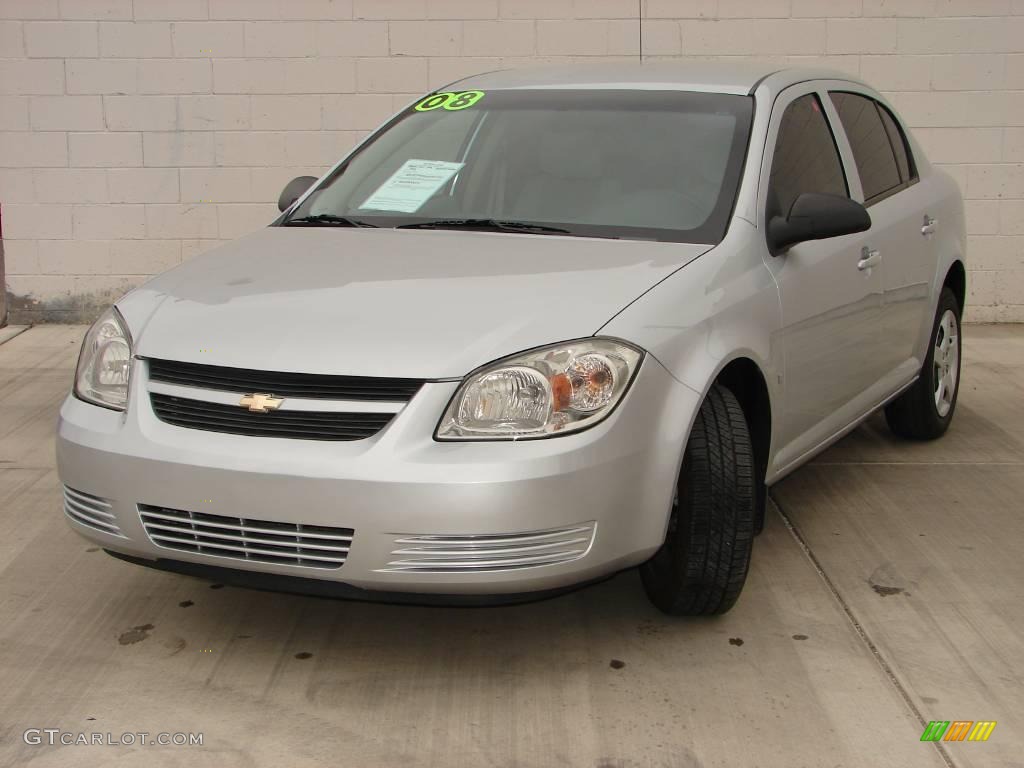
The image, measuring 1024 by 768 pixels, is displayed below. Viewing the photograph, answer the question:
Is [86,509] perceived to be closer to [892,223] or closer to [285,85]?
[892,223]

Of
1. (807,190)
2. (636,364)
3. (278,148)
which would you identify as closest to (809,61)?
(278,148)

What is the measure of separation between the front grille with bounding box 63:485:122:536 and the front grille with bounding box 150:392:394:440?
294 mm

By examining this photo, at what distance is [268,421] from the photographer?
3.51 m

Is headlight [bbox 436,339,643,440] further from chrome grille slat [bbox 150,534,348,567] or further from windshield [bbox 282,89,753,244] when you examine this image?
windshield [bbox 282,89,753,244]

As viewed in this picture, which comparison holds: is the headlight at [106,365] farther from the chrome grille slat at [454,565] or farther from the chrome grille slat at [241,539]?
the chrome grille slat at [454,565]

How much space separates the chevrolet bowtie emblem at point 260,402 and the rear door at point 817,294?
163 cm

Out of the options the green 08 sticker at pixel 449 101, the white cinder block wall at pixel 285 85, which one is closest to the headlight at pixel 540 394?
the green 08 sticker at pixel 449 101

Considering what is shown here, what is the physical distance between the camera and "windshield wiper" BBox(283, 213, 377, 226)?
4.70 m

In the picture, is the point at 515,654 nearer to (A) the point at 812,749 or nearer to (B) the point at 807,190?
(A) the point at 812,749

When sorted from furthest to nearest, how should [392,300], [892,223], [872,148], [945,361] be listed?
[945,361] < [872,148] < [892,223] < [392,300]

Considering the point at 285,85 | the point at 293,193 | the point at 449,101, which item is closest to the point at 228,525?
the point at 293,193

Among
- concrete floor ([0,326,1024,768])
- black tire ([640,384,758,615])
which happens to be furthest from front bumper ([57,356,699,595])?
concrete floor ([0,326,1024,768])

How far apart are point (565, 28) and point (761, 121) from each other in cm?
451

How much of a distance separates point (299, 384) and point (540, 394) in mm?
583
